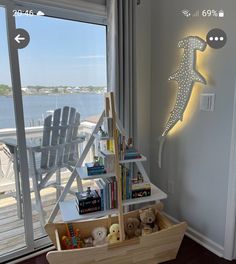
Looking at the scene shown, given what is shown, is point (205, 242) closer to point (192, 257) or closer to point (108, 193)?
point (192, 257)

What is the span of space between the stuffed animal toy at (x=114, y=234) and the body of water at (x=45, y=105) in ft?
3.32

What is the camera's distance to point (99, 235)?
1912mm

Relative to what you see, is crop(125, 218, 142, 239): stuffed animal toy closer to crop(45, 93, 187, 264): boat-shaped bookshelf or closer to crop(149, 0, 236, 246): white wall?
crop(45, 93, 187, 264): boat-shaped bookshelf

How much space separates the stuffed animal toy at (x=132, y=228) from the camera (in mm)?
1955

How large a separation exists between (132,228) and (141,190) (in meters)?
0.33

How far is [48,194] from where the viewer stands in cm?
232

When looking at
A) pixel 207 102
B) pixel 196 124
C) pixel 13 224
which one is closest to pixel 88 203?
pixel 13 224

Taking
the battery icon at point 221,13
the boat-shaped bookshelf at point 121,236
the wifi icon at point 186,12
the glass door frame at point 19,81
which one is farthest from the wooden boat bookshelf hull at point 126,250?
the wifi icon at point 186,12

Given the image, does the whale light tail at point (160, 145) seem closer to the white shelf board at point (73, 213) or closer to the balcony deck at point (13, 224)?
the white shelf board at point (73, 213)

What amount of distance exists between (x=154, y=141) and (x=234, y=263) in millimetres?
1260

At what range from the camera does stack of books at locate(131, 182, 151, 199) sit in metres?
1.92

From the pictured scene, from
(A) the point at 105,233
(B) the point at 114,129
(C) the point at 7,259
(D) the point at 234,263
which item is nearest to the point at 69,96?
(B) the point at 114,129

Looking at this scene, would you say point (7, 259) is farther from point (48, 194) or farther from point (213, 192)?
point (213, 192)

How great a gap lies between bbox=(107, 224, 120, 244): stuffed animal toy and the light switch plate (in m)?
1.19
